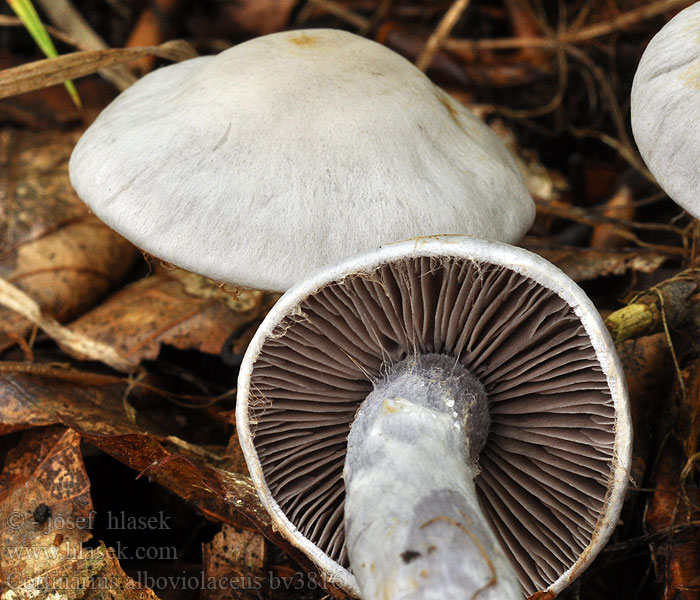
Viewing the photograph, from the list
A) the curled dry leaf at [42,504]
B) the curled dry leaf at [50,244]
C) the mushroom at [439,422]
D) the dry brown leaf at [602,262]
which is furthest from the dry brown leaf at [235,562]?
the dry brown leaf at [602,262]

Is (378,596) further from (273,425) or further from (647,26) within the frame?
(647,26)

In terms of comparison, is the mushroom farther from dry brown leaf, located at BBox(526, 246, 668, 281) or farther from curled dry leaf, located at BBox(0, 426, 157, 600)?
dry brown leaf, located at BBox(526, 246, 668, 281)

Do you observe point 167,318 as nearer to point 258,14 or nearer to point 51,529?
point 51,529

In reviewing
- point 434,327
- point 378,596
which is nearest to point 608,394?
point 434,327

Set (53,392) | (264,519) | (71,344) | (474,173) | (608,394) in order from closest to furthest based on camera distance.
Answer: (608,394), (264,519), (474,173), (53,392), (71,344)

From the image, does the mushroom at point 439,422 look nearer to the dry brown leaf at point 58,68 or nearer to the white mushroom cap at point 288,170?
the white mushroom cap at point 288,170

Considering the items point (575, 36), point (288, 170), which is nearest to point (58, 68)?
point (288, 170)
